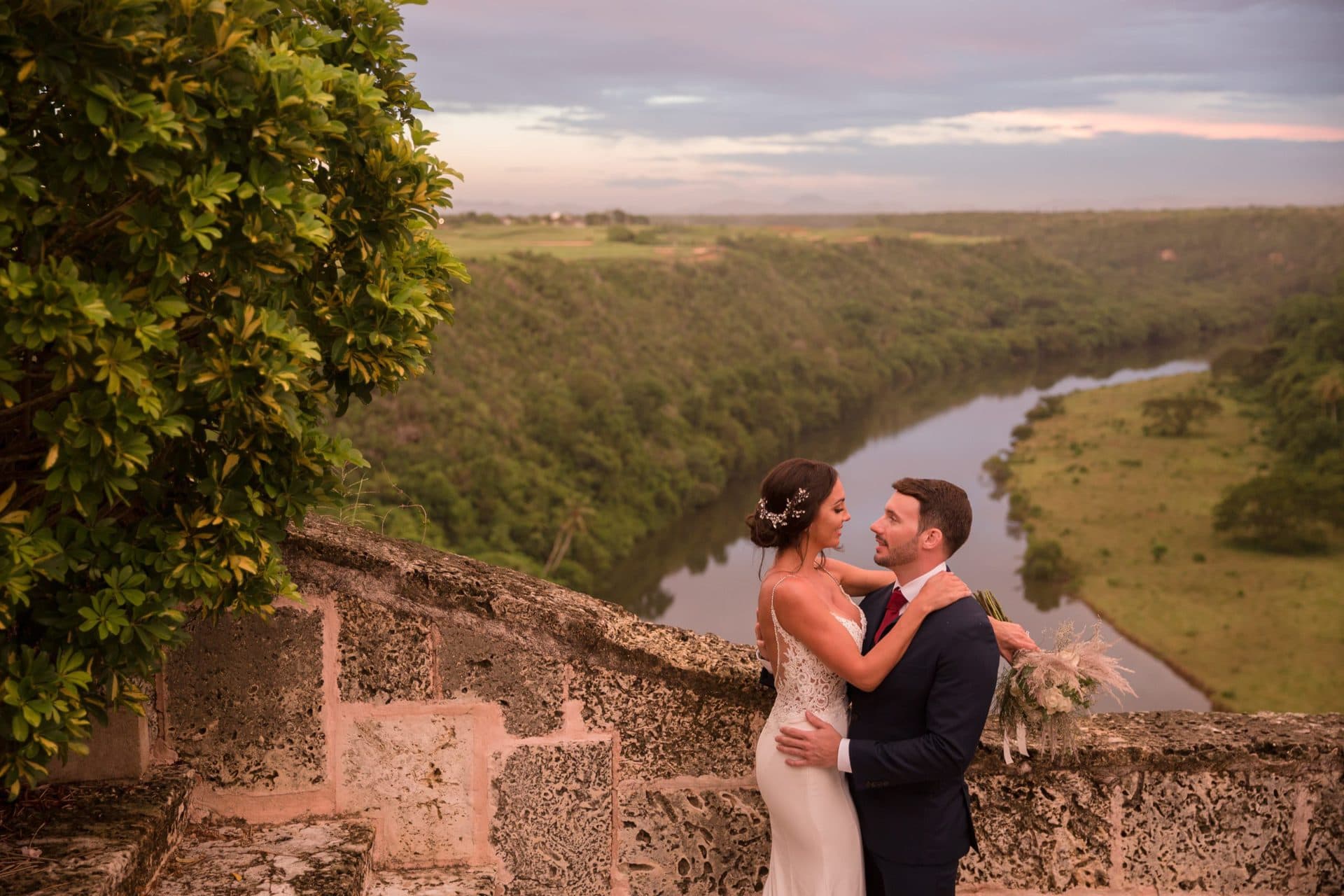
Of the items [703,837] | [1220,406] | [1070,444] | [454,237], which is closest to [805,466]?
[703,837]

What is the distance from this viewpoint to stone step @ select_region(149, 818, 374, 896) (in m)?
2.17

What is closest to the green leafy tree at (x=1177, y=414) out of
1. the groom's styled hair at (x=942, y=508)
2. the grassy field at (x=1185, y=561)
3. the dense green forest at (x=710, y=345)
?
the grassy field at (x=1185, y=561)

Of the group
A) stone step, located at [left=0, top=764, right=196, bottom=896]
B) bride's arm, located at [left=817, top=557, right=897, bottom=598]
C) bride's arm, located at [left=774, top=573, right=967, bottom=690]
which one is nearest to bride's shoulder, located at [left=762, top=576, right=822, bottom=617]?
bride's arm, located at [left=774, top=573, right=967, bottom=690]

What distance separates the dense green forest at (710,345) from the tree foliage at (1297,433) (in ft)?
63.8

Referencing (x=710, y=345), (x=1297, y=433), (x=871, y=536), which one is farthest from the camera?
(x=710, y=345)

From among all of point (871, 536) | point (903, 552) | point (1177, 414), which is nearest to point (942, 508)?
point (903, 552)

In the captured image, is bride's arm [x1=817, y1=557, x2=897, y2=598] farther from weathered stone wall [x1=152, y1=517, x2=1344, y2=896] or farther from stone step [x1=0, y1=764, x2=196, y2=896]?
stone step [x1=0, y1=764, x2=196, y2=896]

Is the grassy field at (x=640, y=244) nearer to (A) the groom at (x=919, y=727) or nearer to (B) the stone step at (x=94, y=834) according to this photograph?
(B) the stone step at (x=94, y=834)

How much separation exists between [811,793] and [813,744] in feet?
0.38

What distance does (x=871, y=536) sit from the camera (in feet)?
174

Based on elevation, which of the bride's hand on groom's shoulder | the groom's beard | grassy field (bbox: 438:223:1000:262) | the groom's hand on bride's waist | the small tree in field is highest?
grassy field (bbox: 438:223:1000:262)

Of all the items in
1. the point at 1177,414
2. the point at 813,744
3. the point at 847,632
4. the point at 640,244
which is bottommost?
the point at 1177,414

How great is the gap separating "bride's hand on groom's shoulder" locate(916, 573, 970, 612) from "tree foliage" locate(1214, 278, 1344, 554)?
4857cm

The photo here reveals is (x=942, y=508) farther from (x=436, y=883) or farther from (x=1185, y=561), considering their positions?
(x=1185, y=561)
